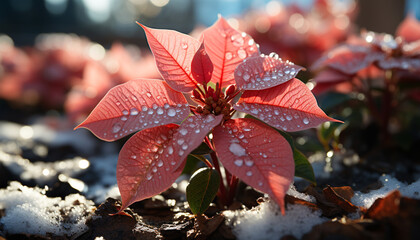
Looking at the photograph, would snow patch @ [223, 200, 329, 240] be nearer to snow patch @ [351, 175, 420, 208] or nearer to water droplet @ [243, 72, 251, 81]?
snow patch @ [351, 175, 420, 208]

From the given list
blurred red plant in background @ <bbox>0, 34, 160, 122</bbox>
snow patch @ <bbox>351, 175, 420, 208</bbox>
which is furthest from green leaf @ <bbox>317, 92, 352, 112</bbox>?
blurred red plant in background @ <bbox>0, 34, 160, 122</bbox>

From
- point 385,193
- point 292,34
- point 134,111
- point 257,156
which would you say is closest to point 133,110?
point 134,111

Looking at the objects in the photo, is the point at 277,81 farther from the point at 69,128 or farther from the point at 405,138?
the point at 69,128

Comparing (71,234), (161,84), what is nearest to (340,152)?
(161,84)

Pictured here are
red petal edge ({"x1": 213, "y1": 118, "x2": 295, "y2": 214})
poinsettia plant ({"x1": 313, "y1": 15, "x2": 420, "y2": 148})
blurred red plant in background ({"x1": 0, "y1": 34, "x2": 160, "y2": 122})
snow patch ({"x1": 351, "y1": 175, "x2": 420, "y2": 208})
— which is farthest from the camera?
blurred red plant in background ({"x1": 0, "y1": 34, "x2": 160, "y2": 122})

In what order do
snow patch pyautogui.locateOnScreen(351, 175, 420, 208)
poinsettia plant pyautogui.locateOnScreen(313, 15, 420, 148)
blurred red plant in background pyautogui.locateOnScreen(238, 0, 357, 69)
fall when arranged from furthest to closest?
blurred red plant in background pyautogui.locateOnScreen(238, 0, 357, 69)
poinsettia plant pyautogui.locateOnScreen(313, 15, 420, 148)
snow patch pyautogui.locateOnScreen(351, 175, 420, 208)

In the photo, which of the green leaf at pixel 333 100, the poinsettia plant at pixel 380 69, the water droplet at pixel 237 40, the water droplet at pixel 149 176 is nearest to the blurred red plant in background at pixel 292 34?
the poinsettia plant at pixel 380 69

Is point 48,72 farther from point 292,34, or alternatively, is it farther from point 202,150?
point 202,150

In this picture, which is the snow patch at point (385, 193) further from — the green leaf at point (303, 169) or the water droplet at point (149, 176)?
the water droplet at point (149, 176)
